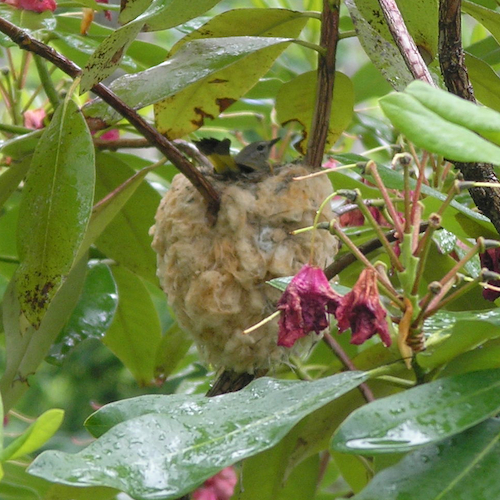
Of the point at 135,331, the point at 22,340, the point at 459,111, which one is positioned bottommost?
the point at 135,331

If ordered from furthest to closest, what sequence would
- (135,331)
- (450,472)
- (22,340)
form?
(135,331) < (22,340) < (450,472)

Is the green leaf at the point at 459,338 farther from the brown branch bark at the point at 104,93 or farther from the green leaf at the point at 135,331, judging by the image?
the green leaf at the point at 135,331

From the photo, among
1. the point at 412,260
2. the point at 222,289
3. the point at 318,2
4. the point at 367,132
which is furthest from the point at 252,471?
the point at 318,2

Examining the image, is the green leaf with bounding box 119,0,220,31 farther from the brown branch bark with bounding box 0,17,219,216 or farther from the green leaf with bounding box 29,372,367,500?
the green leaf with bounding box 29,372,367,500

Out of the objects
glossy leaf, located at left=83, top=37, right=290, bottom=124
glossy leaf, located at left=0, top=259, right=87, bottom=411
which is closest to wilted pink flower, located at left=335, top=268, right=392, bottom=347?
glossy leaf, located at left=83, top=37, right=290, bottom=124

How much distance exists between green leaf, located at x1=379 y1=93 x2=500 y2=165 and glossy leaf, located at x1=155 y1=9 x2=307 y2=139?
0.57 metres

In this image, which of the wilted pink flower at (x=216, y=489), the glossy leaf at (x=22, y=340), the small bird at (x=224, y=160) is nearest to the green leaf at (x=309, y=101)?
the small bird at (x=224, y=160)

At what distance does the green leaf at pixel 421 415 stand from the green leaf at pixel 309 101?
63cm

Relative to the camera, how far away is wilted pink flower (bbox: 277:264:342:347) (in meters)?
0.74

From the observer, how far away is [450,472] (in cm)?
64

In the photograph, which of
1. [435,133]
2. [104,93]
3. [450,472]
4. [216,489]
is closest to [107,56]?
[104,93]

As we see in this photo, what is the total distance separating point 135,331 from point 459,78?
2.75 ft

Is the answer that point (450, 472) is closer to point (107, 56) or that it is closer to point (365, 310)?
point (365, 310)

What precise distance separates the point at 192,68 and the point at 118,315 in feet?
2.13
